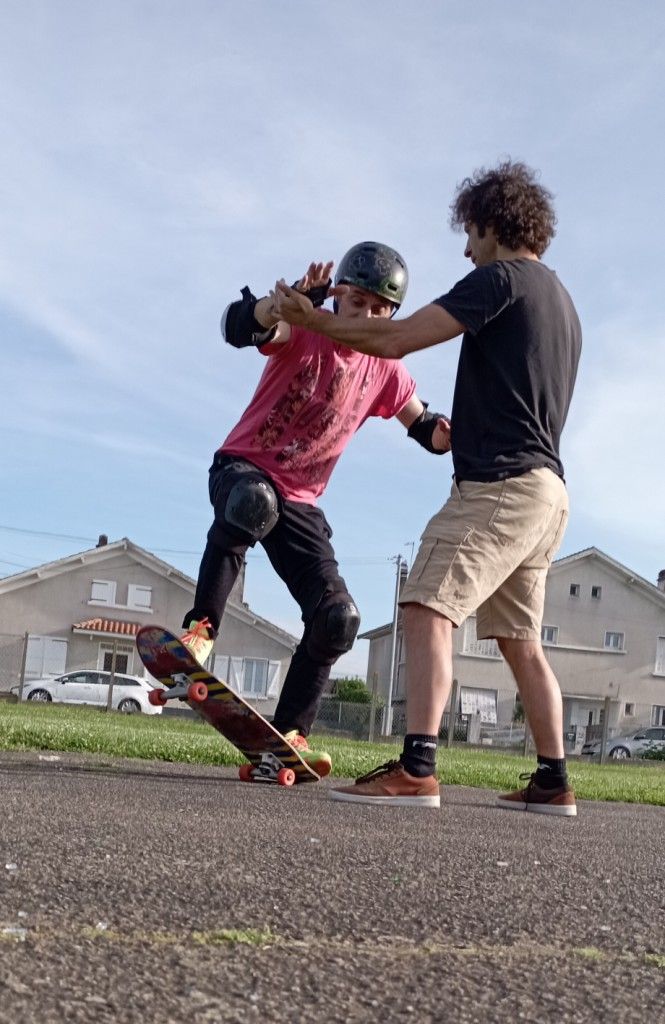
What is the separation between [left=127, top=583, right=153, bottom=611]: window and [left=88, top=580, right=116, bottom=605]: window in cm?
70

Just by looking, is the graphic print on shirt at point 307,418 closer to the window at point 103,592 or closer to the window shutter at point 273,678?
the window shutter at point 273,678

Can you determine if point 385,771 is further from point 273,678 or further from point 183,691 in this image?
point 273,678

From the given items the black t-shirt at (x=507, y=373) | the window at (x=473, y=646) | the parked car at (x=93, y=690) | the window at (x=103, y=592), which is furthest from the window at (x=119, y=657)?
the black t-shirt at (x=507, y=373)

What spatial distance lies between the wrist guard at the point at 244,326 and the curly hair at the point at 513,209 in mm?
927

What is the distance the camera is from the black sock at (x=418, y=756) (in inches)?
166

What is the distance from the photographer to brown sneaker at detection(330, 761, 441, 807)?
417 cm

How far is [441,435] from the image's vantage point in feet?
18.5

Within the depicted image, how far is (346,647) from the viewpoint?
5191 millimetres

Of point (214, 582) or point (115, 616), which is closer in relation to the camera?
point (214, 582)

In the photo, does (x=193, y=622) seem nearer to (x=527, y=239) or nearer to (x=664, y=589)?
(x=527, y=239)

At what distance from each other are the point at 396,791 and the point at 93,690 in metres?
41.9

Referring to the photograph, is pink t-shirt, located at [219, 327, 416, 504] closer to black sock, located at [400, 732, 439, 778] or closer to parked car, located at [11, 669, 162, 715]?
black sock, located at [400, 732, 439, 778]

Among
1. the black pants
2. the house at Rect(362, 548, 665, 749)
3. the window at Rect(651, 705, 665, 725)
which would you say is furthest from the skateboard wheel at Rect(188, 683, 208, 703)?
the window at Rect(651, 705, 665, 725)


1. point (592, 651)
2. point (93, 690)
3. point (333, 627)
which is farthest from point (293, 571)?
point (592, 651)
